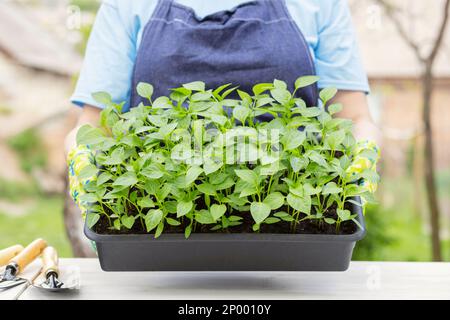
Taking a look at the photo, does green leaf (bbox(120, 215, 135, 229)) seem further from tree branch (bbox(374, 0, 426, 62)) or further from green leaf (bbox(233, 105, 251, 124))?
tree branch (bbox(374, 0, 426, 62))

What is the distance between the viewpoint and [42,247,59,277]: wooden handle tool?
0.84 m

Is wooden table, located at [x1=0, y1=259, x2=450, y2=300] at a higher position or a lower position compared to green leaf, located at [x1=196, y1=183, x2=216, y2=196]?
lower

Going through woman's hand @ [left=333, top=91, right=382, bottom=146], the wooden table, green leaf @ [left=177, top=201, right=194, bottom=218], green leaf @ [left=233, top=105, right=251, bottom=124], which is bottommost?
the wooden table

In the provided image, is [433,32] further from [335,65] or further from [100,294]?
[100,294]

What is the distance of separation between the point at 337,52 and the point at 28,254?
72 centimetres

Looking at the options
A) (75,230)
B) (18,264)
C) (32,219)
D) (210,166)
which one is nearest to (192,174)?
(210,166)

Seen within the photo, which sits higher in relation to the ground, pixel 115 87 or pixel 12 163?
pixel 115 87

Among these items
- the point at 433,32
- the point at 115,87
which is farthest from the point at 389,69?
the point at 115,87

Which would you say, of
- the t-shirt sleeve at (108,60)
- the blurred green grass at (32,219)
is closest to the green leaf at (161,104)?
the t-shirt sleeve at (108,60)

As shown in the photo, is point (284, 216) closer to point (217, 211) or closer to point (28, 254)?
point (217, 211)

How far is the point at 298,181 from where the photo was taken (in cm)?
74

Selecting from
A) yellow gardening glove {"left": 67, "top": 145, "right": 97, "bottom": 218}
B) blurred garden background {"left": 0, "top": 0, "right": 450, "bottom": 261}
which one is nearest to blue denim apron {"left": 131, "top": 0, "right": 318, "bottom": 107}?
yellow gardening glove {"left": 67, "top": 145, "right": 97, "bottom": 218}

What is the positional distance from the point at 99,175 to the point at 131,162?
0.21 feet

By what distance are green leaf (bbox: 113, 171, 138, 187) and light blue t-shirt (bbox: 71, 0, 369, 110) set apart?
0.52 m
